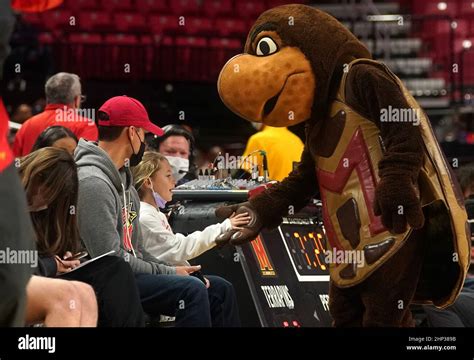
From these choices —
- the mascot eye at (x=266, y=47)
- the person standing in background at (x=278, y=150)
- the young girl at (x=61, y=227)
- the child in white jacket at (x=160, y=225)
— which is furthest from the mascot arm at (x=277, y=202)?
the person standing in background at (x=278, y=150)

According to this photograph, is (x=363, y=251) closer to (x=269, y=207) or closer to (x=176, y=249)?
(x=269, y=207)

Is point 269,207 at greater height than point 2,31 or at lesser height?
lesser

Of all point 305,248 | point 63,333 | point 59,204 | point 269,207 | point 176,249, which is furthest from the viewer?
point 305,248

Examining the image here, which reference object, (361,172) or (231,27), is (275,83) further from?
(231,27)

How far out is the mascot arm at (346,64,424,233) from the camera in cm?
376

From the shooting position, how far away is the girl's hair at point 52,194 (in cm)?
373

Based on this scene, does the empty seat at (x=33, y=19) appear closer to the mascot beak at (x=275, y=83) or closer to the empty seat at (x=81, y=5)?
the empty seat at (x=81, y=5)

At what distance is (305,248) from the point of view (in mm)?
5340

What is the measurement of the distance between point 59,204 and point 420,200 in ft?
3.94

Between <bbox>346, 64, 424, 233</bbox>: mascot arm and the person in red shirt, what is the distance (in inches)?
91.1

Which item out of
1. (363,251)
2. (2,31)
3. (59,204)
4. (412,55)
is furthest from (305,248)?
(412,55)

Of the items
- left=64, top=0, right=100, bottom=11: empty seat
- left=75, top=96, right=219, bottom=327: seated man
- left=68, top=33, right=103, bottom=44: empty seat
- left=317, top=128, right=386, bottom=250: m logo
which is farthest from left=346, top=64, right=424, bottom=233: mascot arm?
left=64, top=0, right=100, bottom=11: empty seat
